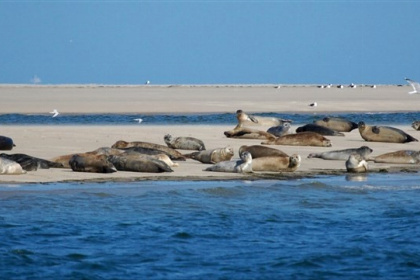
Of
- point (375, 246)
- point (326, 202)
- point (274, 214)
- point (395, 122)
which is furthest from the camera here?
point (395, 122)

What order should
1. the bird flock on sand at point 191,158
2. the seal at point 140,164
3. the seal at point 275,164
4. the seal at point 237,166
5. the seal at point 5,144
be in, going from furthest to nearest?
the seal at point 5,144, the seal at point 275,164, the seal at point 237,166, the seal at point 140,164, the bird flock on sand at point 191,158

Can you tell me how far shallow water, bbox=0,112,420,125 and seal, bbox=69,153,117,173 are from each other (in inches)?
452

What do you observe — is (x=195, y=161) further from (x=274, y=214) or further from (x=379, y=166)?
(x=274, y=214)

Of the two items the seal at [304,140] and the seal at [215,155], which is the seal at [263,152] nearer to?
the seal at [215,155]

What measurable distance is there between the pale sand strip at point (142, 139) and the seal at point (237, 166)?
5.3 inches

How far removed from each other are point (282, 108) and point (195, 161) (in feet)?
62.5

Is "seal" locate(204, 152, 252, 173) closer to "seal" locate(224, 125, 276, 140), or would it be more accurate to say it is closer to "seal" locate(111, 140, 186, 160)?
"seal" locate(111, 140, 186, 160)

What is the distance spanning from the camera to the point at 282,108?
3188 centimetres

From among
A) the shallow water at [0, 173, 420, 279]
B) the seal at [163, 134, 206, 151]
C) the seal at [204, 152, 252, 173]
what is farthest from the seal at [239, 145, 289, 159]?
the seal at [163, 134, 206, 151]

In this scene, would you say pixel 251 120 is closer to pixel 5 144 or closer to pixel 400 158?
pixel 400 158

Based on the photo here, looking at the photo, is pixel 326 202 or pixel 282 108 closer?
pixel 326 202

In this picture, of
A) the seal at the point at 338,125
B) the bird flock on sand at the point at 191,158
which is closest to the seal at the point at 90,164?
the bird flock on sand at the point at 191,158

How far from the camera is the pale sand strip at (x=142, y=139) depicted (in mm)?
11242

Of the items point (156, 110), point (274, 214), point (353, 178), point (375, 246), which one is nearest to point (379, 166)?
point (353, 178)
